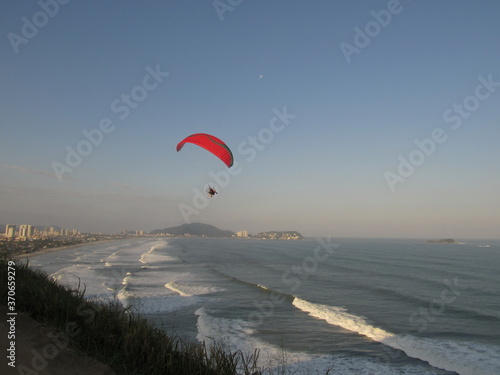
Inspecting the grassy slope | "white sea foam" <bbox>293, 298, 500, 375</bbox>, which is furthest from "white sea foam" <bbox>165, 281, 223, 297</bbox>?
the grassy slope

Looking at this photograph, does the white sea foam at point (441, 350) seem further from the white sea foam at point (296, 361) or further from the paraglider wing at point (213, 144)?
the paraglider wing at point (213, 144)

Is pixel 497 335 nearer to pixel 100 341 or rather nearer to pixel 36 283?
pixel 100 341

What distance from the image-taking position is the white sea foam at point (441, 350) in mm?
11500

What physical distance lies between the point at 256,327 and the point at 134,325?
1048 centimetres

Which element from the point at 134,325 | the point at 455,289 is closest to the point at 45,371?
the point at 134,325

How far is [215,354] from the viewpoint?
5.71m

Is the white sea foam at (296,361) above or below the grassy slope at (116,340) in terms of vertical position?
below

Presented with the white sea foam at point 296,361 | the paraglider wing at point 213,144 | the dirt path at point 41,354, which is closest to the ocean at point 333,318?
the white sea foam at point 296,361

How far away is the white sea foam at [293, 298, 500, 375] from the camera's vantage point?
37.7 feet

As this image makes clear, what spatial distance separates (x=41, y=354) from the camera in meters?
5.22

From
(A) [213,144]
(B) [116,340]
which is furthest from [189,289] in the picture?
(B) [116,340]

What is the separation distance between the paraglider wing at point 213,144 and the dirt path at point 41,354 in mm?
10277

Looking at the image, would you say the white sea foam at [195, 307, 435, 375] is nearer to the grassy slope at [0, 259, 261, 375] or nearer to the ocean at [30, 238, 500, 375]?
the ocean at [30, 238, 500, 375]

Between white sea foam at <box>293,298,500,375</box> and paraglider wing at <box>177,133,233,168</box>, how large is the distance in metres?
9.97
